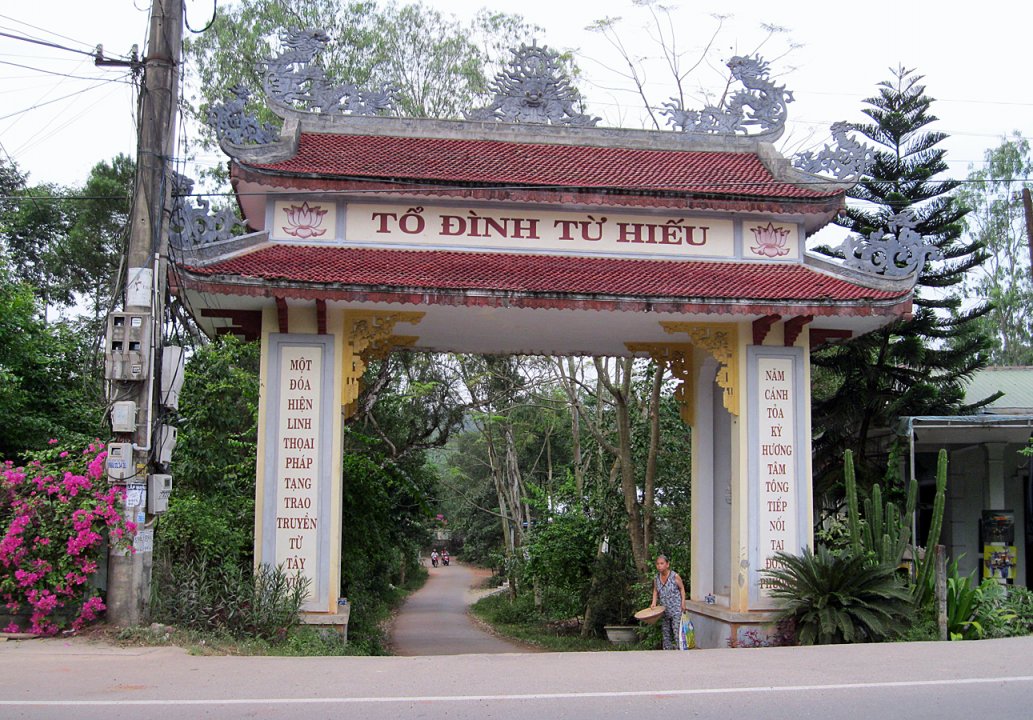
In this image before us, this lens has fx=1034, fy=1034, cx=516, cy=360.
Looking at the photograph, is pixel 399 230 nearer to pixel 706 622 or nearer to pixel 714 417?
pixel 714 417

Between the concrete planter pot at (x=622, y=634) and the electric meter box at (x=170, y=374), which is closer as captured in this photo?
the electric meter box at (x=170, y=374)

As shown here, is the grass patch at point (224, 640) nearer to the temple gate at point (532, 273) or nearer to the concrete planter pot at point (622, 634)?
the temple gate at point (532, 273)

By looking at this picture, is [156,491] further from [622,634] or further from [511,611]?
[511,611]

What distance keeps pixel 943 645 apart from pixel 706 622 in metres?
3.18

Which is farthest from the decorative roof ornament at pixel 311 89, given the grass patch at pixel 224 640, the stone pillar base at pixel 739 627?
the stone pillar base at pixel 739 627

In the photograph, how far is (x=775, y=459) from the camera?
12.3 meters

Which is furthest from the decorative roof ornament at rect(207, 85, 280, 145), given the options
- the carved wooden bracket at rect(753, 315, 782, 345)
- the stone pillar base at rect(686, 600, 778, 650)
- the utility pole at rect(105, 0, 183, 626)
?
the stone pillar base at rect(686, 600, 778, 650)

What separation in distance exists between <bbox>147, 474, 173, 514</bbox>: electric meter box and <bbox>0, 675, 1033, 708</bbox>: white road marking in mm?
3348

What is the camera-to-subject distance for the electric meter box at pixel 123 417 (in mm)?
10030

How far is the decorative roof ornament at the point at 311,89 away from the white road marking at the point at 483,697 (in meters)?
8.67

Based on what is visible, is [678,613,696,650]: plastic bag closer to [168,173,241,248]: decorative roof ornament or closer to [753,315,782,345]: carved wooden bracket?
[753,315,782,345]: carved wooden bracket

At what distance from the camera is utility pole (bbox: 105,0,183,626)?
10.1 m

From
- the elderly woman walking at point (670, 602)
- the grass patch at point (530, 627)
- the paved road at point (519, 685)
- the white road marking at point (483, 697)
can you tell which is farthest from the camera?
the grass patch at point (530, 627)

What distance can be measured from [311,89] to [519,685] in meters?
8.97
